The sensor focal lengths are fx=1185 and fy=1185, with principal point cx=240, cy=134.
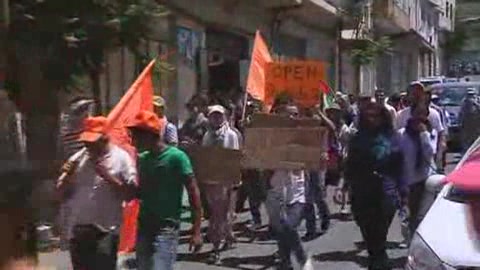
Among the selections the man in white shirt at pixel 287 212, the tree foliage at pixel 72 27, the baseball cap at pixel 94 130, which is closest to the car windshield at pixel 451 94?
the man in white shirt at pixel 287 212

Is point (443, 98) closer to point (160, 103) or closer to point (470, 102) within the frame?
point (470, 102)

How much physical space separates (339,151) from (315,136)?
4796 millimetres

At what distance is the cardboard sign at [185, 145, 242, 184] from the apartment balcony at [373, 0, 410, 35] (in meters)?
29.4

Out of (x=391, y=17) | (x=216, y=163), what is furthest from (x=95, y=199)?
(x=391, y=17)

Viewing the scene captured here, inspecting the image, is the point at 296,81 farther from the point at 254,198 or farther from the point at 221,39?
the point at 221,39

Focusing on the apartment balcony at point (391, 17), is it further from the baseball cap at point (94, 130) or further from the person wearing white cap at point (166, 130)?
the baseball cap at point (94, 130)

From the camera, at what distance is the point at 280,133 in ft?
37.7

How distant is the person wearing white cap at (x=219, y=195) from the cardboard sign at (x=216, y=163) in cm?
11

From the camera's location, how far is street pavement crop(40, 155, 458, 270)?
1209 centimetres

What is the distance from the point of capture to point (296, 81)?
1474cm

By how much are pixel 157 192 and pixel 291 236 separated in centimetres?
287


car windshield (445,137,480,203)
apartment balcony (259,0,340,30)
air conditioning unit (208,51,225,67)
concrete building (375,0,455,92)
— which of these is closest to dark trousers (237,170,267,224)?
car windshield (445,137,480,203)

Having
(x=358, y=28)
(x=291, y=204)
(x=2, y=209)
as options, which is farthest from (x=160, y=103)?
(x=358, y=28)

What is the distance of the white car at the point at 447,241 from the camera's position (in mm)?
5809
